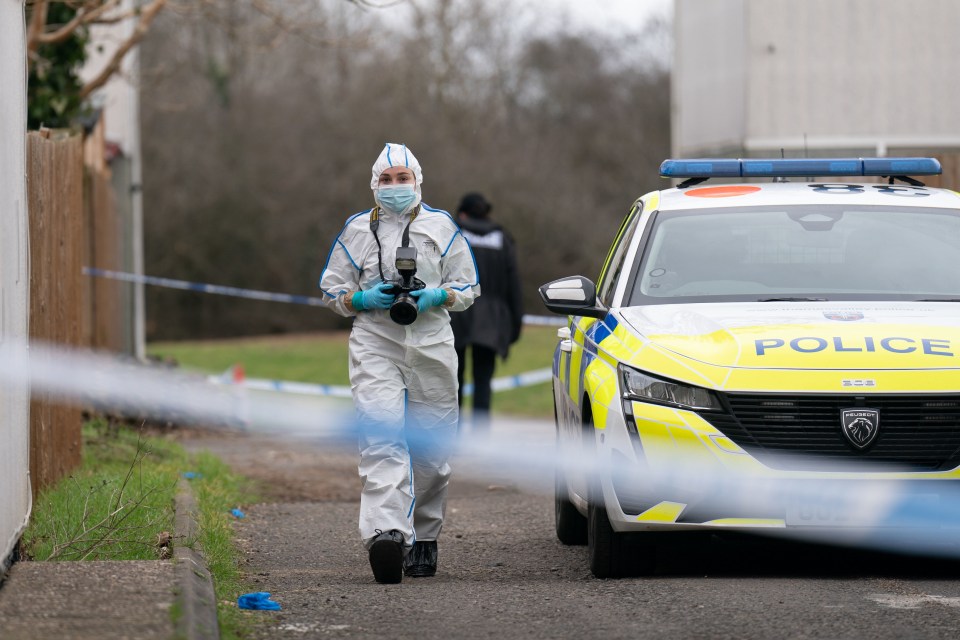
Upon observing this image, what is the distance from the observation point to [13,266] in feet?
21.9

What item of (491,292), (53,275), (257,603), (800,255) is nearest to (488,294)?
(491,292)

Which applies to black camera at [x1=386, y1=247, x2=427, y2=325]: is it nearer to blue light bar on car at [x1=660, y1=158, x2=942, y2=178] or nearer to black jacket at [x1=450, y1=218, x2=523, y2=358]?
blue light bar on car at [x1=660, y1=158, x2=942, y2=178]

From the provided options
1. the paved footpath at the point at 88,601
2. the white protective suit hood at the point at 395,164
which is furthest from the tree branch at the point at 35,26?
the paved footpath at the point at 88,601

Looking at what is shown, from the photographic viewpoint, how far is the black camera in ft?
22.7

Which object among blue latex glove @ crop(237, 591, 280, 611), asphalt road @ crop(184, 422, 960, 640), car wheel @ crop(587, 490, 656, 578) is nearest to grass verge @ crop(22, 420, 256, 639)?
blue latex glove @ crop(237, 591, 280, 611)

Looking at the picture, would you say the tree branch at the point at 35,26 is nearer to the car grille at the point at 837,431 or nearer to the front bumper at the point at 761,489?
the front bumper at the point at 761,489

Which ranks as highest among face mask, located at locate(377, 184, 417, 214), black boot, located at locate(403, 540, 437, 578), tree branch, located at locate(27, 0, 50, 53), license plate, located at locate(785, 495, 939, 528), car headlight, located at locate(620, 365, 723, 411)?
tree branch, located at locate(27, 0, 50, 53)

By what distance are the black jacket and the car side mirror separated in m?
5.45

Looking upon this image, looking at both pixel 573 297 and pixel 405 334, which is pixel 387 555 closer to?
pixel 405 334

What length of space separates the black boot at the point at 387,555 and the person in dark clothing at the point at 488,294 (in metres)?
5.94

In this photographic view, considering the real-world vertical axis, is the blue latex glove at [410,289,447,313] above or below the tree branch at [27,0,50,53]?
below

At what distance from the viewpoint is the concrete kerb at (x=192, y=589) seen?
17.1 ft

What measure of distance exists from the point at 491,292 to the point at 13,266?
6.75 metres

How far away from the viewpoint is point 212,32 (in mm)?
43844
